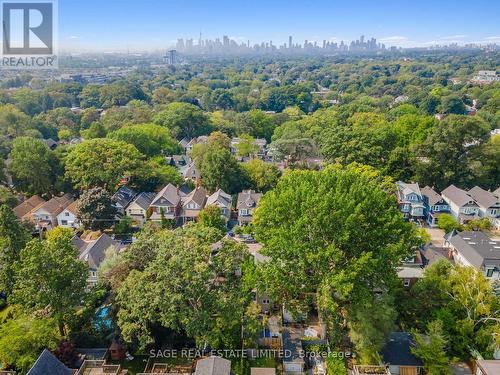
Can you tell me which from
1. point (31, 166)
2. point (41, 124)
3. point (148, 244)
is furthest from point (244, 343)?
point (41, 124)

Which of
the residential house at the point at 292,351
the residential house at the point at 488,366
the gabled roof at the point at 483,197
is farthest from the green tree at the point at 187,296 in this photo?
the gabled roof at the point at 483,197

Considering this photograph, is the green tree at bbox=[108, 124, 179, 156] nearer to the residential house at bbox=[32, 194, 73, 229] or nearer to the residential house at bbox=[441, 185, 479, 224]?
the residential house at bbox=[32, 194, 73, 229]

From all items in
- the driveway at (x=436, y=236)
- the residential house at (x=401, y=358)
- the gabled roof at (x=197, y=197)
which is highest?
the gabled roof at (x=197, y=197)

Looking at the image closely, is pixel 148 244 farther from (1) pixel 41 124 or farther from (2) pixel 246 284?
(1) pixel 41 124

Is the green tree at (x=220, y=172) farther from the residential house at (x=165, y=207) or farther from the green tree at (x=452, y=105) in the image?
the green tree at (x=452, y=105)

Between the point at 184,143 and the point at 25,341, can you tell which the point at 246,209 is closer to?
the point at 25,341

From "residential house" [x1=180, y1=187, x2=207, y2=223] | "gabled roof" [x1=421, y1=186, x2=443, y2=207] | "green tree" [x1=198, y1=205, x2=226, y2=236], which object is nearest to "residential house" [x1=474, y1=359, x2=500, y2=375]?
"green tree" [x1=198, y1=205, x2=226, y2=236]

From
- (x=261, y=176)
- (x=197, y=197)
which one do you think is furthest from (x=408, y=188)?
(x=197, y=197)
